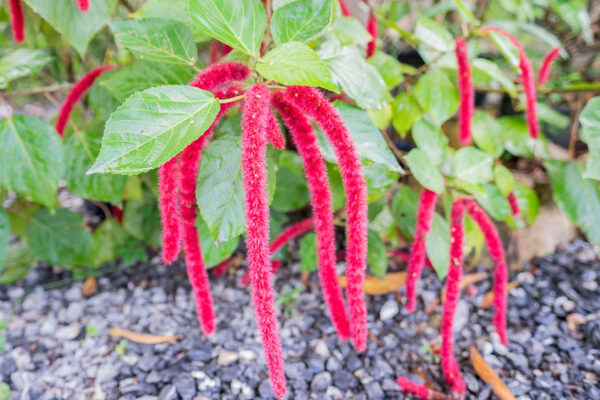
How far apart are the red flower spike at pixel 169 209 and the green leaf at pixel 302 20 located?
0.35 meters

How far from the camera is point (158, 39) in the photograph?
38.5 inches

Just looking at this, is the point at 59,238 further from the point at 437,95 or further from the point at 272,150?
the point at 437,95

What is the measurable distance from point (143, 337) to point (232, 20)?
1.14 meters

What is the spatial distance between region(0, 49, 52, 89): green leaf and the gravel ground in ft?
2.77

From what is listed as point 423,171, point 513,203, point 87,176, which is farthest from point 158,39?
point 513,203

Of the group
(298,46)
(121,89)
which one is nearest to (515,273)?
(298,46)

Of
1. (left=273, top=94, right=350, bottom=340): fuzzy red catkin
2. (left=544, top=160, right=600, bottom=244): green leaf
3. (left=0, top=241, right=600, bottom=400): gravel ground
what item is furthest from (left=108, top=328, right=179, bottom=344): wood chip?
(left=544, top=160, right=600, bottom=244): green leaf

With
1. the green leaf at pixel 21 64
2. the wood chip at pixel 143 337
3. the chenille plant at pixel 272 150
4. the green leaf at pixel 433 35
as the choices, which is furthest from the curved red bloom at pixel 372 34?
the wood chip at pixel 143 337

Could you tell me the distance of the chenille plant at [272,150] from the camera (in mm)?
770

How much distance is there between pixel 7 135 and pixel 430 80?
1279mm

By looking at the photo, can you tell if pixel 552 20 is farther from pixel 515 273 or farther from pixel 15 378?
pixel 15 378

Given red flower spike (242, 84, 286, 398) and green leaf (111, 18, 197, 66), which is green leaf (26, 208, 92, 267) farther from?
red flower spike (242, 84, 286, 398)

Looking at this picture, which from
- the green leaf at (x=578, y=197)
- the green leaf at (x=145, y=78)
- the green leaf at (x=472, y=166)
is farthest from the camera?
the green leaf at (x=578, y=197)

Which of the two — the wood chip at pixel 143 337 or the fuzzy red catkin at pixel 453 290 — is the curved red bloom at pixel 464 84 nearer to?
the fuzzy red catkin at pixel 453 290
